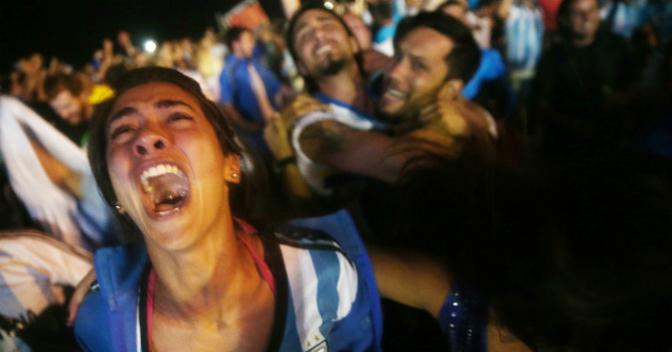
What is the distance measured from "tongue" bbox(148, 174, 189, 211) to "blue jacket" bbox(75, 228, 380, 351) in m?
0.24

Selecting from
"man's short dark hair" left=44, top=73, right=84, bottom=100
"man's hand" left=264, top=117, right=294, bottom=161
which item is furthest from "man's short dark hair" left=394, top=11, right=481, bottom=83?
"man's short dark hair" left=44, top=73, right=84, bottom=100

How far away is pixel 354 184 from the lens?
1.67 meters

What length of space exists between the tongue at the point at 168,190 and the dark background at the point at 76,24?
0.64 meters

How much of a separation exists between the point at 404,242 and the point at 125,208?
81 centimetres

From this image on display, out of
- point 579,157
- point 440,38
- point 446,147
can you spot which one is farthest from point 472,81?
point 579,157

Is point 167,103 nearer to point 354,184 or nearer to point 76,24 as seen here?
point 76,24

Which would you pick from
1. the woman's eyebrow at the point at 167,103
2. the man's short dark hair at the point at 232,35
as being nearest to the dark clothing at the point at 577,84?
the man's short dark hair at the point at 232,35

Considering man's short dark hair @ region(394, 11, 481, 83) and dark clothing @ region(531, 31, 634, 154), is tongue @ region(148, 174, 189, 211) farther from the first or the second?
dark clothing @ region(531, 31, 634, 154)

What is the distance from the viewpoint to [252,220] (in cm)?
137

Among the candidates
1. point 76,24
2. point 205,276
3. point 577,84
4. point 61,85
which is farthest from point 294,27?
point 577,84

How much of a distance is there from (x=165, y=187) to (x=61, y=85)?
75cm

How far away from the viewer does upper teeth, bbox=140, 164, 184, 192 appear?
3.43ft

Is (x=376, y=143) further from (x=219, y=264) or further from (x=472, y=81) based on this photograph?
(x=219, y=264)

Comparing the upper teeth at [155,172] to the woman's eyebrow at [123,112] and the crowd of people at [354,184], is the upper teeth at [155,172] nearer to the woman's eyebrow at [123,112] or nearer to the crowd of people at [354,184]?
the crowd of people at [354,184]
